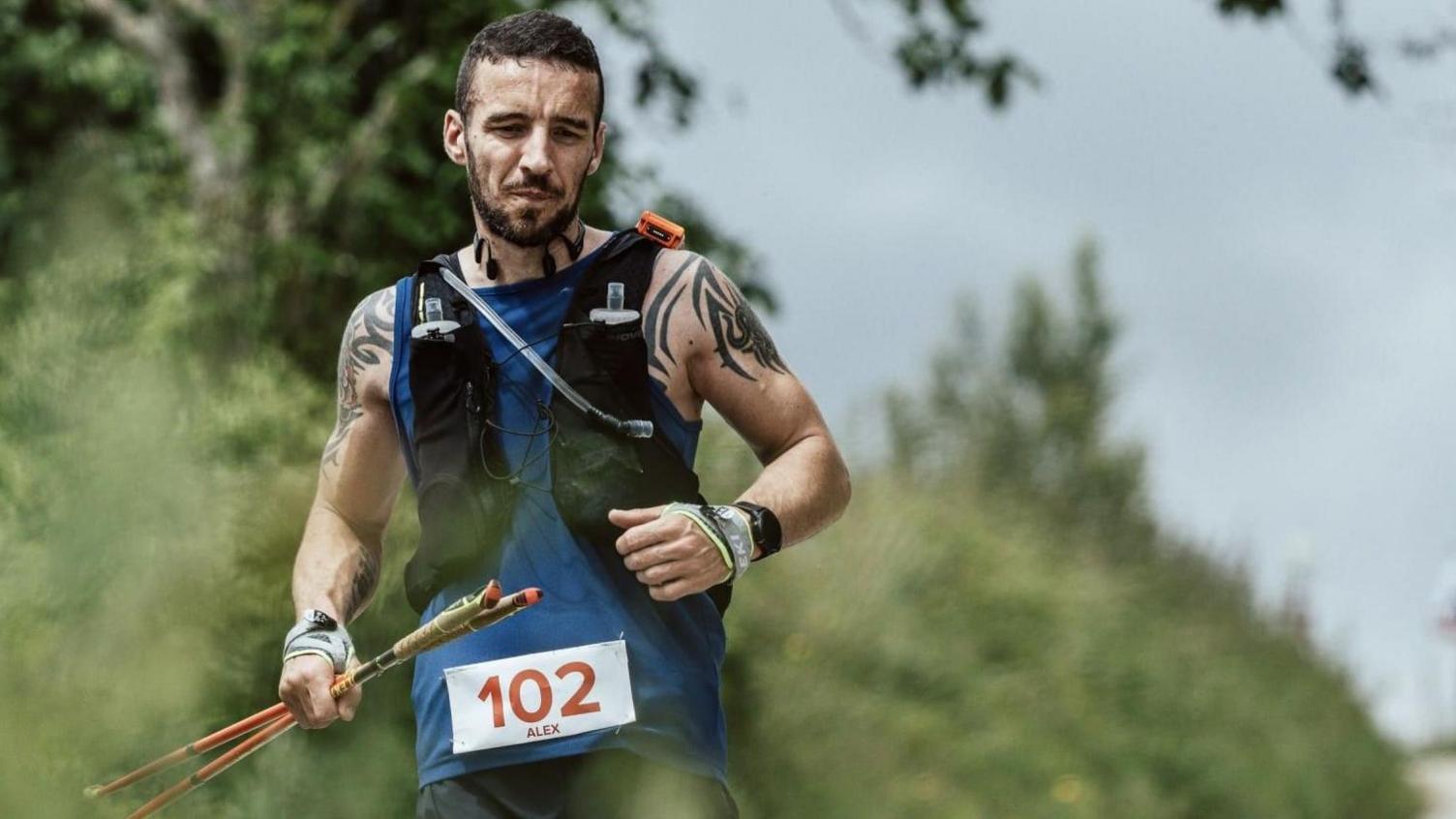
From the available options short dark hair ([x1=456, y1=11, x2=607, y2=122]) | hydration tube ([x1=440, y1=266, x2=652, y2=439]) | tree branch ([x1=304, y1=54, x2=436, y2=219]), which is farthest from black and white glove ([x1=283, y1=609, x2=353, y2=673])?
tree branch ([x1=304, y1=54, x2=436, y2=219])

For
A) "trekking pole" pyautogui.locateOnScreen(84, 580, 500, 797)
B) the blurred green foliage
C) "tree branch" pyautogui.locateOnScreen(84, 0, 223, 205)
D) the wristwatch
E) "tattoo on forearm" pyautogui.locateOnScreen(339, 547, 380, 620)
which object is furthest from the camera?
"tree branch" pyautogui.locateOnScreen(84, 0, 223, 205)

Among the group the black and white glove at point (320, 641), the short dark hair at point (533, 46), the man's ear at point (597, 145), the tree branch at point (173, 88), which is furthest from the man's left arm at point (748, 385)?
the tree branch at point (173, 88)

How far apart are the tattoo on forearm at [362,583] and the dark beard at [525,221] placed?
754 millimetres

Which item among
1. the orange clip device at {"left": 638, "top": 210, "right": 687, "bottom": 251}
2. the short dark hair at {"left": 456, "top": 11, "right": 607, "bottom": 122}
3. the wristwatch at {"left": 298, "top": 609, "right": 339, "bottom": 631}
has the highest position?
the short dark hair at {"left": 456, "top": 11, "right": 607, "bottom": 122}

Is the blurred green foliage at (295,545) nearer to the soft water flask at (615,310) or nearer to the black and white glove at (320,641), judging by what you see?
the black and white glove at (320,641)

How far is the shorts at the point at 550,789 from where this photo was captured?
3.67m

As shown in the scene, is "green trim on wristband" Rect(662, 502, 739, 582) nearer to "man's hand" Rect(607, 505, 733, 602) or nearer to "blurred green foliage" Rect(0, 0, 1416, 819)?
"man's hand" Rect(607, 505, 733, 602)

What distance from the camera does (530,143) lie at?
3795mm

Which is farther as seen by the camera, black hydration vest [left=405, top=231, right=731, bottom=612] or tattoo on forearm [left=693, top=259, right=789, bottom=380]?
tattoo on forearm [left=693, top=259, right=789, bottom=380]

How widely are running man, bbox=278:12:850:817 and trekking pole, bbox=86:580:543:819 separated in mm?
70

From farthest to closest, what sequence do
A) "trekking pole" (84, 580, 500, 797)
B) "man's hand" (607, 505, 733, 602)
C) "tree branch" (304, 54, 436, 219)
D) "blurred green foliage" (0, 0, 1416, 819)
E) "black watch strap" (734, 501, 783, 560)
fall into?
"tree branch" (304, 54, 436, 219)
"black watch strap" (734, 501, 783, 560)
"man's hand" (607, 505, 733, 602)
"trekking pole" (84, 580, 500, 797)
"blurred green foliage" (0, 0, 1416, 819)

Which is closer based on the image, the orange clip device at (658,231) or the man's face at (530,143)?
the man's face at (530,143)

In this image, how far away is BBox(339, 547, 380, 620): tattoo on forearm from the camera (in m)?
4.22

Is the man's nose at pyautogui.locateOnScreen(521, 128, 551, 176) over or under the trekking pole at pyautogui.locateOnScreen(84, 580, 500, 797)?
over
